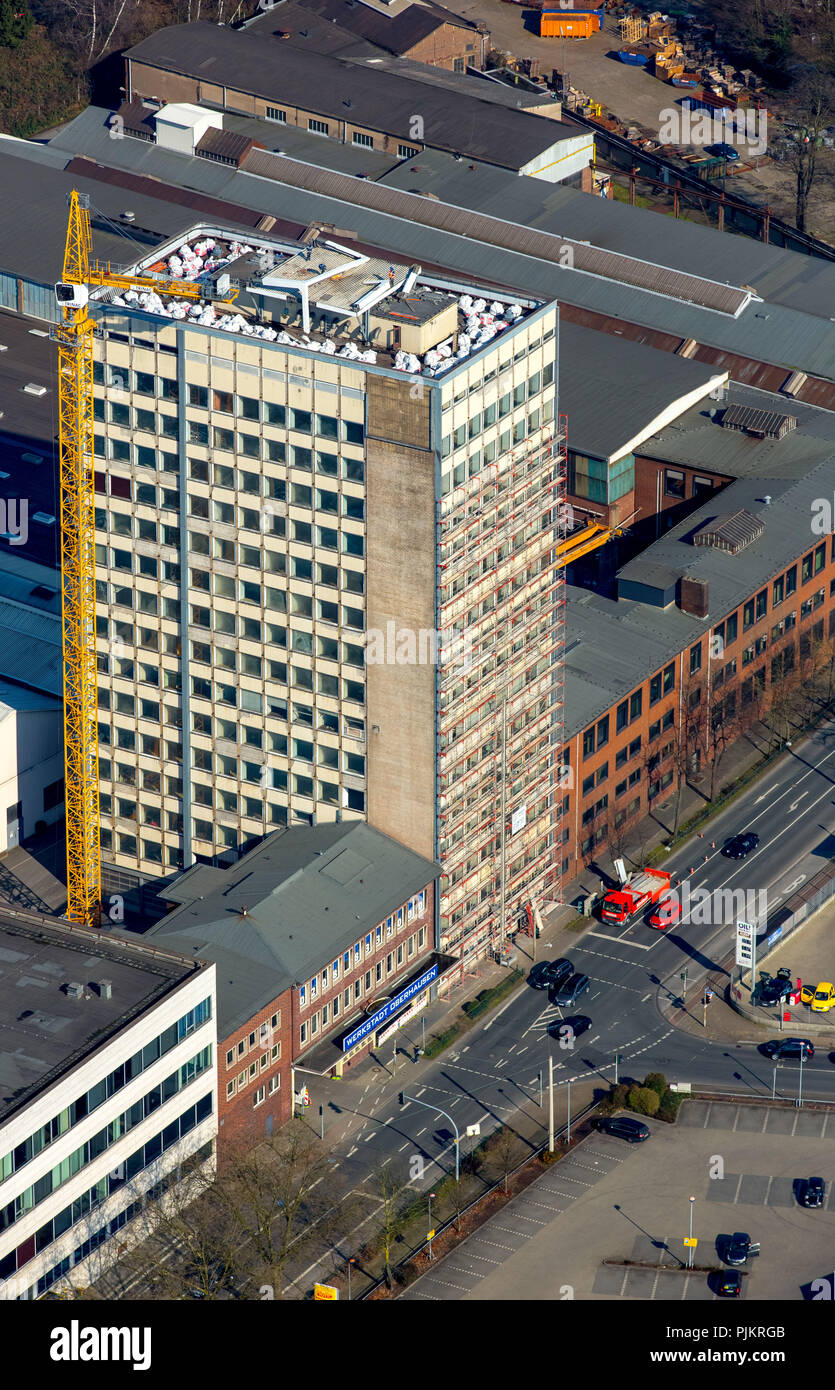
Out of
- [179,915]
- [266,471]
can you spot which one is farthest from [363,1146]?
[266,471]

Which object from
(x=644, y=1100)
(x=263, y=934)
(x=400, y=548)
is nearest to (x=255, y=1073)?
(x=263, y=934)

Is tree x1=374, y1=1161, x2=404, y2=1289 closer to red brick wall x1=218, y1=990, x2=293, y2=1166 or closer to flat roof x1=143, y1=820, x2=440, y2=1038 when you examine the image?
red brick wall x1=218, y1=990, x2=293, y2=1166

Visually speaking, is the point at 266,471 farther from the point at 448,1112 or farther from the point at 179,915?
the point at 448,1112

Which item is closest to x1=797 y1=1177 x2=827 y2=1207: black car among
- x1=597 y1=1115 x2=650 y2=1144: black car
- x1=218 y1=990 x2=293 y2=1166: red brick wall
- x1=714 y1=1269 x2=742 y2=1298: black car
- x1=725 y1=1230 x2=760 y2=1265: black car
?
x1=725 y1=1230 x2=760 y2=1265: black car

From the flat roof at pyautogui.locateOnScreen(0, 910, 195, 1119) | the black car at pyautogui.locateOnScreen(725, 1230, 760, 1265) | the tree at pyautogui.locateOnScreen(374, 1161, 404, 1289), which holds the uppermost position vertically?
the flat roof at pyautogui.locateOnScreen(0, 910, 195, 1119)

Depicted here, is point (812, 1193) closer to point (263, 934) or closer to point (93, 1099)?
point (263, 934)

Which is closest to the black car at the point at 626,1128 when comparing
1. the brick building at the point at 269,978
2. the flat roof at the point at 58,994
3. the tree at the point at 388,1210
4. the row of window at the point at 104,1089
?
the tree at the point at 388,1210
